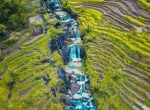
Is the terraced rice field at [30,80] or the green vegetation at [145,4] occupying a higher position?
the green vegetation at [145,4]

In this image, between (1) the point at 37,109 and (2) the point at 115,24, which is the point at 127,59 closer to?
(2) the point at 115,24

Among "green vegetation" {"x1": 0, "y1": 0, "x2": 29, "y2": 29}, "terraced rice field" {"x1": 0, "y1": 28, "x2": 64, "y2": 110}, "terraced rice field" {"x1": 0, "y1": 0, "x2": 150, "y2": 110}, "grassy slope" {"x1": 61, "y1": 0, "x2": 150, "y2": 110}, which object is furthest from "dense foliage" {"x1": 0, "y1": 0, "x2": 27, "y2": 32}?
"grassy slope" {"x1": 61, "y1": 0, "x2": 150, "y2": 110}

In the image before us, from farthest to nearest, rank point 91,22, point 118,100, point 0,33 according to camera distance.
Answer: point 91,22 → point 0,33 → point 118,100

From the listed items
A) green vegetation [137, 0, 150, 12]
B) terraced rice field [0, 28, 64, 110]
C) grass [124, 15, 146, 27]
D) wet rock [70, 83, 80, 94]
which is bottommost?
wet rock [70, 83, 80, 94]

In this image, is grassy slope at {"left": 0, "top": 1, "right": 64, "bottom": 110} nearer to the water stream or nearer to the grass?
the water stream

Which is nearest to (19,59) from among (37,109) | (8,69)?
(8,69)

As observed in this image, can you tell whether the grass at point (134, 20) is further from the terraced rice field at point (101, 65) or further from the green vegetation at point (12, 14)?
the green vegetation at point (12, 14)

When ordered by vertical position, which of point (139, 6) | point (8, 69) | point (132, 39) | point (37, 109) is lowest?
point (37, 109)

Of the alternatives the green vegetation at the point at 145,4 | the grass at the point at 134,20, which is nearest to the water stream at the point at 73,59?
the grass at the point at 134,20
